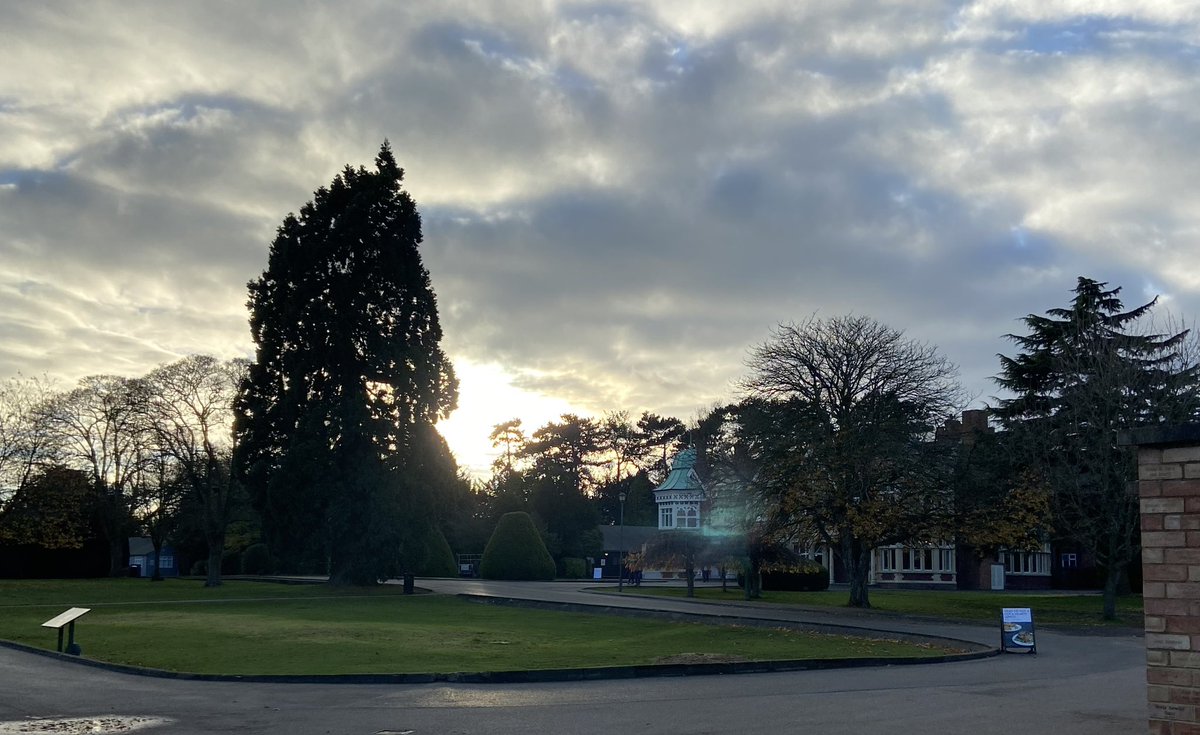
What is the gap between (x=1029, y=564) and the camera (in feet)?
243

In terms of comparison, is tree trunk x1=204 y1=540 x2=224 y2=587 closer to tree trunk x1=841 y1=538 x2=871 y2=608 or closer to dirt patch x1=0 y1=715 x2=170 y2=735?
tree trunk x1=841 y1=538 x2=871 y2=608

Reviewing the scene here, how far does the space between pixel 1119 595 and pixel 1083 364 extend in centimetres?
1759

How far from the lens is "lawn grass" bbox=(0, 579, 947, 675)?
20.9 meters

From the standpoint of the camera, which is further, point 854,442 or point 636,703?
point 854,442

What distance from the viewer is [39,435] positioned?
62.5m

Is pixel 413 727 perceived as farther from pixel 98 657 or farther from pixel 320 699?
pixel 98 657

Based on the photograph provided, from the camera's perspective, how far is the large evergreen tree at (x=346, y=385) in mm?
51188

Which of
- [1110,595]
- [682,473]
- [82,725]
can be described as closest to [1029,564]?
[682,473]

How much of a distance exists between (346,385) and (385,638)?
29.1 m

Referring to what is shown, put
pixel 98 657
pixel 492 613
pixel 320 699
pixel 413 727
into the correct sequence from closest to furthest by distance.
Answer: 1. pixel 413 727
2. pixel 320 699
3. pixel 98 657
4. pixel 492 613

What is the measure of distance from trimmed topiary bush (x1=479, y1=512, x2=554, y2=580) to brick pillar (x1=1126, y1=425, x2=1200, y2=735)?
6189 cm

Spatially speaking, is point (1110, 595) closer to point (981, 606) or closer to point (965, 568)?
point (981, 606)

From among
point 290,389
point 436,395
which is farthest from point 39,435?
point 436,395

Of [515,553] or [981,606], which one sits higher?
[515,553]
